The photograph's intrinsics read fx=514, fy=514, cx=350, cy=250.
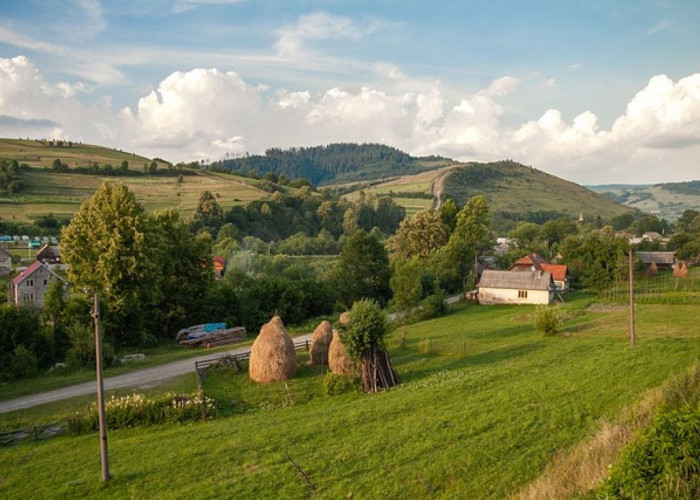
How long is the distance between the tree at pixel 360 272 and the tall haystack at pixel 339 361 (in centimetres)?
2894

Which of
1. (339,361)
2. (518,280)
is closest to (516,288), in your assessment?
(518,280)

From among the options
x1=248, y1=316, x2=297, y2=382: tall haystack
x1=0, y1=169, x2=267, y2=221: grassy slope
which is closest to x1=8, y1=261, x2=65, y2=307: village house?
x1=0, y1=169, x2=267, y2=221: grassy slope

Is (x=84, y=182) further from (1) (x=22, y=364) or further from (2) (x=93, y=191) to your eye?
(1) (x=22, y=364)

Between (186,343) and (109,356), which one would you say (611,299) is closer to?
(186,343)

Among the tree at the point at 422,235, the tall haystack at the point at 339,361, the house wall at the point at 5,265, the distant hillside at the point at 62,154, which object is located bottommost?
the tall haystack at the point at 339,361

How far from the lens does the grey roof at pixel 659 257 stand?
8038 centimetres

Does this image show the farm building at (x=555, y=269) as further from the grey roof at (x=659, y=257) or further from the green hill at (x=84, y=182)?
the green hill at (x=84, y=182)

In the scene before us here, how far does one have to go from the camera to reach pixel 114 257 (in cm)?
3534

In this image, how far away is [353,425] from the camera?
57.7 feet

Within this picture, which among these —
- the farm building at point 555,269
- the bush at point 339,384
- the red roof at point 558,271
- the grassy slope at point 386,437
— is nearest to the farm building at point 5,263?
the grassy slope at point 386,437

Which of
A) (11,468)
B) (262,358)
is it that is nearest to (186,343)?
(262,358)

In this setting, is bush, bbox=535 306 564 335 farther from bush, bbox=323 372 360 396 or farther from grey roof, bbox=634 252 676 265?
grey roof, bbox=634 252 676 265

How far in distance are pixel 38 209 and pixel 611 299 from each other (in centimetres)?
9267

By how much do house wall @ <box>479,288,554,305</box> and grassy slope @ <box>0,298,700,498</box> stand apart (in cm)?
2593
